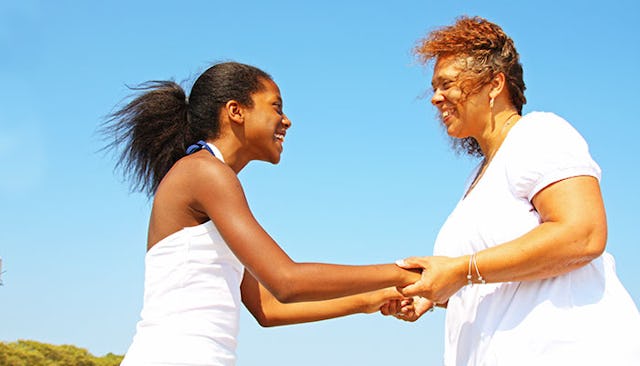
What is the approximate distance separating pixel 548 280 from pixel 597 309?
257 millimetres

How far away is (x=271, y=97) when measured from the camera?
14.5 feet

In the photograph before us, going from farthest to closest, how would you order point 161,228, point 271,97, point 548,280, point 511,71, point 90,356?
point 90,356
point 271,97
point 511,71
point 161,228
point 548,280

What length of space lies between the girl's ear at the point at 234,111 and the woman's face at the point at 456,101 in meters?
1.12

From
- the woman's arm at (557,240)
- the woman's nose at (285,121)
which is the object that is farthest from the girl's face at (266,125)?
the woman's arm at (557,240)

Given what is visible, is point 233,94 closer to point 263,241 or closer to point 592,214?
point 263,241

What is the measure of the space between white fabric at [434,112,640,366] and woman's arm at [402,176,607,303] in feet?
0.22

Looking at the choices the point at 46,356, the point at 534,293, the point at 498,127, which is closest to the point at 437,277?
the point at 534,293

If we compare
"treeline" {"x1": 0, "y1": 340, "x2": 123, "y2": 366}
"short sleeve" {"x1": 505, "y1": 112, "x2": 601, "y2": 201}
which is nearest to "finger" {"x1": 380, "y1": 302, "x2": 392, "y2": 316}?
"short sleeve" {"x1": 505, "y1": 112, "x2": 601, "y2": 201}

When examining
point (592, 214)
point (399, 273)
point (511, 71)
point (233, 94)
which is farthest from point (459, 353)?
point (233, 94)

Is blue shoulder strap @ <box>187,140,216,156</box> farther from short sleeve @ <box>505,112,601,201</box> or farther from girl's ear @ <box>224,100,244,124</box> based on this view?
short sleeve @ <box>505,112,601,201</box>

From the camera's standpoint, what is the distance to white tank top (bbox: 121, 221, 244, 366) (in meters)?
3.52

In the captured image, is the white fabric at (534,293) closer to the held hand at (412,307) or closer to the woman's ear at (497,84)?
the woman's ear at (497,84)

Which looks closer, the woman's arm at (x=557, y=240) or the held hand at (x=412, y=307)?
the woman's arm at (x=557, y=240)

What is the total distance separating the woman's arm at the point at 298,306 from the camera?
15.9ft
